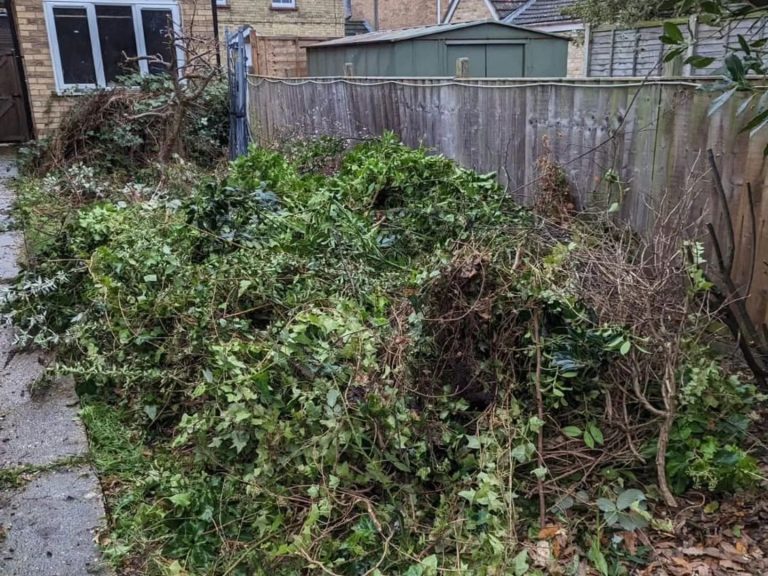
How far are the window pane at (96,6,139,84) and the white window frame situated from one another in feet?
0.21

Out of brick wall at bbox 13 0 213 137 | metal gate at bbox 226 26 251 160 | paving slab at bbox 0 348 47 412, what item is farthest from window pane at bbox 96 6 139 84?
paving slab at bbox 0 348 47 412

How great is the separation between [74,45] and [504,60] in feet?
25.4

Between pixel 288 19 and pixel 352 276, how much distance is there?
1434 cm

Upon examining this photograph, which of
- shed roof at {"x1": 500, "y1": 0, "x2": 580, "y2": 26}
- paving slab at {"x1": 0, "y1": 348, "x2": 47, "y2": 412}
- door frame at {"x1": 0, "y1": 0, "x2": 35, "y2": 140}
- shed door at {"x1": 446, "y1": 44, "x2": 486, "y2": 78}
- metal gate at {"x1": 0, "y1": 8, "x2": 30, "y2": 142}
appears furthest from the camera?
shed roof at {"x1": 500, "y1": 0, "x2": 580, "y2": 26}

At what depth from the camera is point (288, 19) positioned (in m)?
16.6

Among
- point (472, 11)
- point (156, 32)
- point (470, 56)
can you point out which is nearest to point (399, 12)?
point (472, 11)

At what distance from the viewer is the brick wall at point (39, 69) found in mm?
11305

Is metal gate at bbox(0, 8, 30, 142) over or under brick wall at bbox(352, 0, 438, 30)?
under

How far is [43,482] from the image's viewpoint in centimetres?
306

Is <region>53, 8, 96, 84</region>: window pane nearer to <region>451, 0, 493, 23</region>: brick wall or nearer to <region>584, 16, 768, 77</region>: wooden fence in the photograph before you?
<region>584, 16, 768, 77</region>: wooden fence

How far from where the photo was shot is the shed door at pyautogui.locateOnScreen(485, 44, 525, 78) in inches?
517

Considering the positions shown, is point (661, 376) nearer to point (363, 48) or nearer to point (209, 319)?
point (209, 319)

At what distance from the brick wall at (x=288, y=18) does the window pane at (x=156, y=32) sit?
392 centimetres

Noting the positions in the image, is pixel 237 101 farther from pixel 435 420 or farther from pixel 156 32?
pixel 435 420
